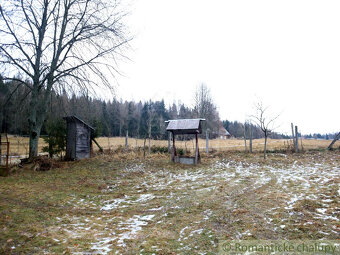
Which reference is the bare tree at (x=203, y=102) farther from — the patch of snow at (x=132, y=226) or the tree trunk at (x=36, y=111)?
the patch of snow at (x=132, y=226)

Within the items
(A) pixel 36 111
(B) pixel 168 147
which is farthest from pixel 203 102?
(A) pixel 36 111

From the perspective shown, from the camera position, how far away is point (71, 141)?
528 inches

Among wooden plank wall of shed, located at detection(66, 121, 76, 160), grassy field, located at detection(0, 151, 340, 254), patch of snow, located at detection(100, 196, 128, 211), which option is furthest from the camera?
wooden plank wall of shed, located at detection(66, 121, 76, 160)

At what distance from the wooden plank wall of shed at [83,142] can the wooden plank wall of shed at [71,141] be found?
0.24 metres

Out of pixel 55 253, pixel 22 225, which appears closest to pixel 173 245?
pixel 55 253

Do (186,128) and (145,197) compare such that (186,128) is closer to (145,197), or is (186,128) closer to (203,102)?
(145,197)

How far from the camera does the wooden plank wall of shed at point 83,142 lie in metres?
13.6

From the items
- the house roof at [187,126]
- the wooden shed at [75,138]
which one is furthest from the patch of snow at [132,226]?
the wooden shed at [75,138]

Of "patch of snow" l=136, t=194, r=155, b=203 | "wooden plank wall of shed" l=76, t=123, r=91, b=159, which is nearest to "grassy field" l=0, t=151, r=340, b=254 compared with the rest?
"patch of snow" l=136, t=194, r=155, b=203

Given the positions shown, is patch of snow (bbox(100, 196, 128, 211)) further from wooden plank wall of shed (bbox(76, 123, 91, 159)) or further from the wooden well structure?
wooden plank wall of shed (bbox(76, 123, 91, 159))

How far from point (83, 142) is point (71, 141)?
2.90ft

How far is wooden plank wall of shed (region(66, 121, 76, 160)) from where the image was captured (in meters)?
13.4

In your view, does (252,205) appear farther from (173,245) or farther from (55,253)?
(55,253)

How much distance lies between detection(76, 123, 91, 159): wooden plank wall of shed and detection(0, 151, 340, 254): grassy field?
5.04m
